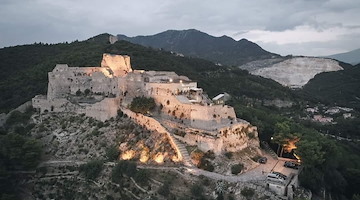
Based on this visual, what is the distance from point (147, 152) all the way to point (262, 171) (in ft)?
36.2

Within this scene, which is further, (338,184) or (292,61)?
(292,61)

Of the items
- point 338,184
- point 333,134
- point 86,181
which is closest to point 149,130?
point 86,181

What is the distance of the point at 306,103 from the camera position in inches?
3533

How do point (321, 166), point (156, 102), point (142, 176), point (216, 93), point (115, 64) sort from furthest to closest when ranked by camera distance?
point (216, 93), point (115, 64), point (156, 102), point (321, 166), point (142, 176)

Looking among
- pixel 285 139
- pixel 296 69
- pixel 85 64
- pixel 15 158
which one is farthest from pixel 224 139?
pixel 296 69

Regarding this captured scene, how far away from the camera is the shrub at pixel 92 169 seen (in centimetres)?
3475

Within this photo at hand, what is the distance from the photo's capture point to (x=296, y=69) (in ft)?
503

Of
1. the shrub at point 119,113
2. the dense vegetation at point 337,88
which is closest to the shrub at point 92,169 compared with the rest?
the shrub at point 119,113

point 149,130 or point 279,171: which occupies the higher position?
point 149,130

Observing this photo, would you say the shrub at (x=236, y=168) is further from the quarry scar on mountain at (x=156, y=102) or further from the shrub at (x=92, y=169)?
the shrub at (x=92, y=169)

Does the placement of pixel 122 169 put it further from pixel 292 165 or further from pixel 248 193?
pixel 292 165

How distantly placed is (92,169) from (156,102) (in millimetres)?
10066

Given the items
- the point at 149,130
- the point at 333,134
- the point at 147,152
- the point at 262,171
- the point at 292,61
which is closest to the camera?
the point at 262,171

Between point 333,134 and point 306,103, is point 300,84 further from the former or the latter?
point 333,134
